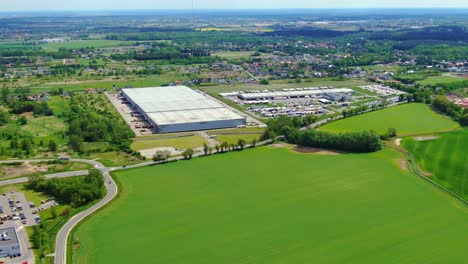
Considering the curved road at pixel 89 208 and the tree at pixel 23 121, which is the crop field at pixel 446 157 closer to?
the curved road at pixel 89 208

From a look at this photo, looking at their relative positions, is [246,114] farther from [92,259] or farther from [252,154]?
[92,259]

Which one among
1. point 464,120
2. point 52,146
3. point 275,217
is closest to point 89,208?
point 275,217

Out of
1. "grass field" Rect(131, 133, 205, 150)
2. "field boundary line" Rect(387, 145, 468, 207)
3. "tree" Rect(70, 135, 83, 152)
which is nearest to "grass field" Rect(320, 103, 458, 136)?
"field boundary line" Rect(387, 145, 468, 207)

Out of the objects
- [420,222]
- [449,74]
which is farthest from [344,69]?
[420,222]

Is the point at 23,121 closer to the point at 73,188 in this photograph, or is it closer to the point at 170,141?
the point at 170,141

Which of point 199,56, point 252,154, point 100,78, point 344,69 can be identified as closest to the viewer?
point 252,154
